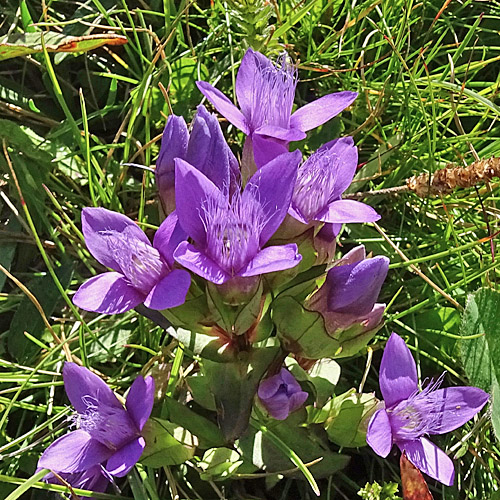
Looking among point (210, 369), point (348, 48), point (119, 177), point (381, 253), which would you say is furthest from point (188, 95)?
point (210, 369)

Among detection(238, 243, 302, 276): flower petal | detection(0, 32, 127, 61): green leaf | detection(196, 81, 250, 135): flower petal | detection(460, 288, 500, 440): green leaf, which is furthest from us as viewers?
detection(0, 32, 127, 61): green leaf

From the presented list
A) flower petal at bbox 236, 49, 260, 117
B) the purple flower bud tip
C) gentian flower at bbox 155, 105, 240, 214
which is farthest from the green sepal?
flower petal at bbox 236, 49, 260, 117

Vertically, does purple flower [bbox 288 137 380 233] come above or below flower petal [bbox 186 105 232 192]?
below

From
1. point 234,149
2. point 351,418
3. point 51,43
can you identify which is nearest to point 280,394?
point 351,418

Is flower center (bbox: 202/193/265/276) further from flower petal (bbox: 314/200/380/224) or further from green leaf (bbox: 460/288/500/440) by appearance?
green leaf (bbox: 460/288/500/440)

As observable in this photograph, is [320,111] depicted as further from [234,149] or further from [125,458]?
[125,458]

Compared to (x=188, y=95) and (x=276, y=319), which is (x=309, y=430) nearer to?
(x=276, y=319)
